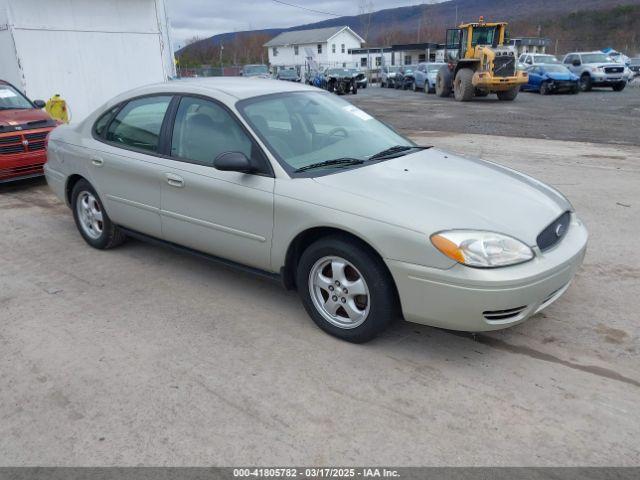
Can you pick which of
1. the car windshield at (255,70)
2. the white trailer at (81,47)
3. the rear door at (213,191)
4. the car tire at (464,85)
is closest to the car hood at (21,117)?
the white trailer at (81,47)

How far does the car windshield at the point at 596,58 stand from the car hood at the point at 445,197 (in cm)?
2836

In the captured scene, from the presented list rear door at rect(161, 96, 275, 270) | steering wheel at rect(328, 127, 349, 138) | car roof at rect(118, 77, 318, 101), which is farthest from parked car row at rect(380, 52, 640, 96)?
rear door at rect(161, 96, 275, 270)

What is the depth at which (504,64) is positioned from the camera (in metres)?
21.9

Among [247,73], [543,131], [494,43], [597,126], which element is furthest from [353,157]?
[247,73]

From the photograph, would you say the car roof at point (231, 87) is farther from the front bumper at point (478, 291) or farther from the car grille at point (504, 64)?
the car grille at point (504, 64)

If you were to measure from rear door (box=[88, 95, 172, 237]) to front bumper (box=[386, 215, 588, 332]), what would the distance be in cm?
226

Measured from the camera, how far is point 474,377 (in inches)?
123

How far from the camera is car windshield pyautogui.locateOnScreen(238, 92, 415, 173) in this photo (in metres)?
3.79

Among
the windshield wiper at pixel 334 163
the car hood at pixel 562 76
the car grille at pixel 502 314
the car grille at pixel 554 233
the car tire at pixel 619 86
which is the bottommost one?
the car tire at pixel 619 86

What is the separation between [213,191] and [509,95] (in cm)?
2222

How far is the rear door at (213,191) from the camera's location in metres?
3.69

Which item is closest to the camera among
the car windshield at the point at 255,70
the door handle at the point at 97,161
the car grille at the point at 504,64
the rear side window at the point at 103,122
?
the door handle at the point at 97,161

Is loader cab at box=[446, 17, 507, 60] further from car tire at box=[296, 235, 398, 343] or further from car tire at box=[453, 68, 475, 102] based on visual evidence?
car tire at box=[296, 235, 398, 343]

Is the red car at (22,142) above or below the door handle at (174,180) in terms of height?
below
